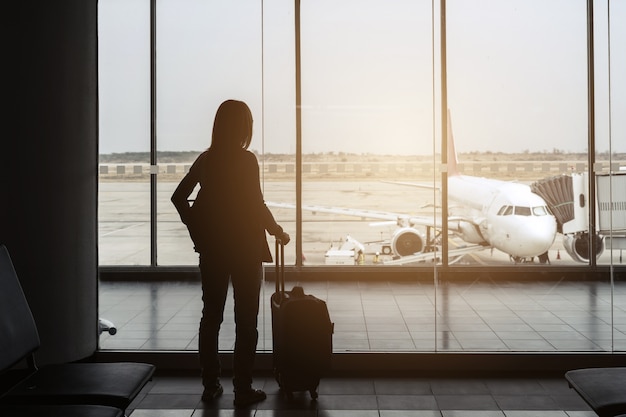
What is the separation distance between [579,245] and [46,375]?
13.8 ft

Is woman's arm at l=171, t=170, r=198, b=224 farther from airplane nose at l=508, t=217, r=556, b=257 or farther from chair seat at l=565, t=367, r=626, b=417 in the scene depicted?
airplane nose at l=508, t=217, r=556, b=257

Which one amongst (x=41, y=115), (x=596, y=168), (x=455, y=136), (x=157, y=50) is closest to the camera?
(x=41, y=115)

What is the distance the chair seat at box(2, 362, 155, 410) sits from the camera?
1.98 m

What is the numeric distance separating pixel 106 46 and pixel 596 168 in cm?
321

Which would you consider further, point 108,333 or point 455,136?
point 455,136

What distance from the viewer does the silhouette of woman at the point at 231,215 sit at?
2824mm

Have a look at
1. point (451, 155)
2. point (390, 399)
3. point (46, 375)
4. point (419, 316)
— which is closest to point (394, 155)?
point (451, 155)

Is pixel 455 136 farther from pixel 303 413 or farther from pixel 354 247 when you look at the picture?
pixel 303 413

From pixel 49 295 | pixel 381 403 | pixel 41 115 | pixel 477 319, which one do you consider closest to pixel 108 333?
pixel 49 295

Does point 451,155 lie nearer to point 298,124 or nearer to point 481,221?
point 481,221

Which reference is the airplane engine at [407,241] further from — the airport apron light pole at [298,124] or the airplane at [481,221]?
the airport apron light pole at [298,124]

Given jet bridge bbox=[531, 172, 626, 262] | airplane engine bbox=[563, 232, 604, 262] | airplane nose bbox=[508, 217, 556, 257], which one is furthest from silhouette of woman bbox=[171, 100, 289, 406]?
airplane nose bbox=[508, 217, 556, 257]

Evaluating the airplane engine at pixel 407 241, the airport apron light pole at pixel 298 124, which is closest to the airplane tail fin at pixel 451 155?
the airplane engine at pixel 407 241

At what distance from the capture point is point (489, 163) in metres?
5.63
